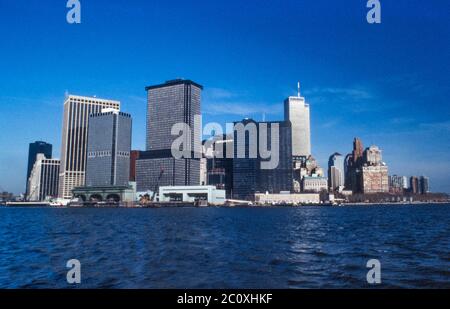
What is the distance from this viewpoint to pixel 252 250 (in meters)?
32.1

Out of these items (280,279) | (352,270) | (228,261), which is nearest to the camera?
(280,279)

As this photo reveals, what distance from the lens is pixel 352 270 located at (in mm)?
23266
